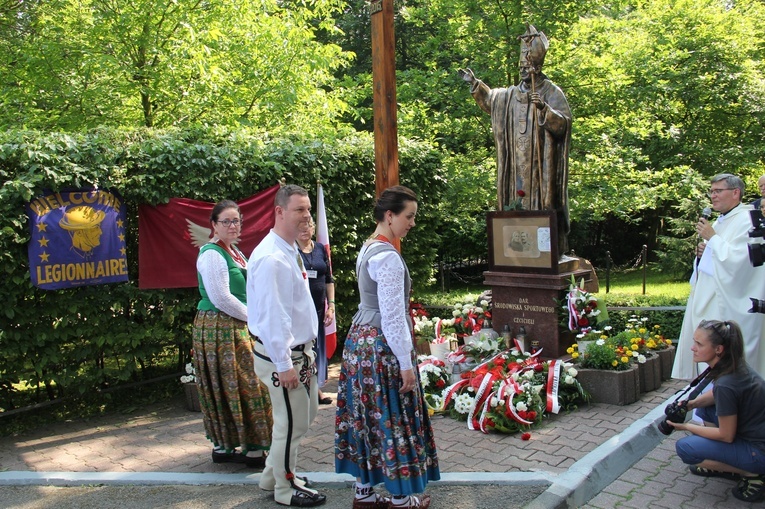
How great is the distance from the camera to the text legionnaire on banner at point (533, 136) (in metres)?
7.17

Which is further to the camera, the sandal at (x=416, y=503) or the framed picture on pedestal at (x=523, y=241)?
the framed picture on pedestal at (x=523, y=241)

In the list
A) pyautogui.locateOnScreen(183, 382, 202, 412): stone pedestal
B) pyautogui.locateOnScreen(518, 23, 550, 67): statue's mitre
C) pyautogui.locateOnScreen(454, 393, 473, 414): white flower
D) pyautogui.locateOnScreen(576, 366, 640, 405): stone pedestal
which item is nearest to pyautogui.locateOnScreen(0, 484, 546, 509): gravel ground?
pyautogui.locateOnScreen(454, 393, 473, 414): white flower

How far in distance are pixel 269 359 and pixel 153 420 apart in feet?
9.71


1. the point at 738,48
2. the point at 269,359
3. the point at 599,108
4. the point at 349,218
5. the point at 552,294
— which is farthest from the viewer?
the point at 738,48

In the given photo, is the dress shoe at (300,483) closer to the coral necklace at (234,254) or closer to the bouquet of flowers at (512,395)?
the coral necklace at (234,254)

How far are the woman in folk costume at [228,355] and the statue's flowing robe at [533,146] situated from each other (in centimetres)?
402

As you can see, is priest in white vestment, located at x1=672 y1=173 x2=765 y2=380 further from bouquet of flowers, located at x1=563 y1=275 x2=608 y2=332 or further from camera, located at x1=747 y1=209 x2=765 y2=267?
bouquet of flowers, located at x1=563 y1=275 x2=608 y2=332

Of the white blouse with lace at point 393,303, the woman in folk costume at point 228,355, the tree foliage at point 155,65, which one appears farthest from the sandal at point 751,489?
the tree foliage at point 155,65

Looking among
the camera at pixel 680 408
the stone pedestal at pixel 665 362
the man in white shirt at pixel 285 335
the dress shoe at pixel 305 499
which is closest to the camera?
the man in white shirt at pixel 285 335

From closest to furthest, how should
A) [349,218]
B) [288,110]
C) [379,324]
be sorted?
1. [379,324]
2. [349,218]
3. [288,110]

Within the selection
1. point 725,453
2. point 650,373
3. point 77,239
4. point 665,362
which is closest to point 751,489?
point 725,453

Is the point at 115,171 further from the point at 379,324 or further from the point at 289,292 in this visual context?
the point at 379,324

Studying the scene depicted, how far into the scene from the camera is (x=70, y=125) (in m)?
9.59

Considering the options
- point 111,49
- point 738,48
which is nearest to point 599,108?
point 738,48
